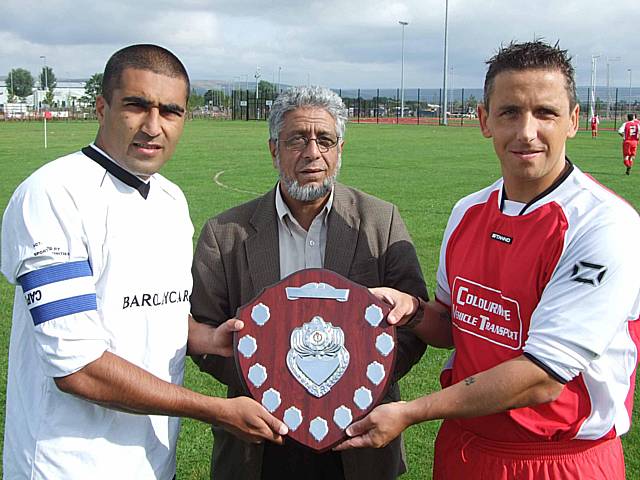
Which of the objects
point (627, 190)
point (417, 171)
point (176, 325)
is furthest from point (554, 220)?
point (417, 171)

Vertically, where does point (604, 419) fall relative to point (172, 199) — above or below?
below

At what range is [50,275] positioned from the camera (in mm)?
2412

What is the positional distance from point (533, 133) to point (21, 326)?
191 cm

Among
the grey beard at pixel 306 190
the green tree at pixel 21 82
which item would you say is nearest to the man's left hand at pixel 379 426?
the grey beard at pixel 306 190

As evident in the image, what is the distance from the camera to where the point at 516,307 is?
2629 mm

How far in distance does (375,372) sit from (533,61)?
1241 millimetres

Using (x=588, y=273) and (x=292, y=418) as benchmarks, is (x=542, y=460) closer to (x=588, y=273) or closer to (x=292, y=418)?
(x=588, y=273)

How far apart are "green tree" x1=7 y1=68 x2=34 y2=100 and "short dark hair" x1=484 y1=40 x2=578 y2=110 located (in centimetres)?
13321

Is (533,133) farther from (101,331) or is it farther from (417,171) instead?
(417,171)

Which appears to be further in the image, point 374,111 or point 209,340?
point 374,111

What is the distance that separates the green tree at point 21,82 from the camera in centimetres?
12940

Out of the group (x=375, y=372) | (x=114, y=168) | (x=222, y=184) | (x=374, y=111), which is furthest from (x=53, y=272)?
(x=374, y=111)

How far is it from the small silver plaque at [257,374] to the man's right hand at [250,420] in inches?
3.0

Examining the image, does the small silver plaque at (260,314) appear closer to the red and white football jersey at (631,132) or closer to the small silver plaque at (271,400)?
the small silver plaque at (271,400)
